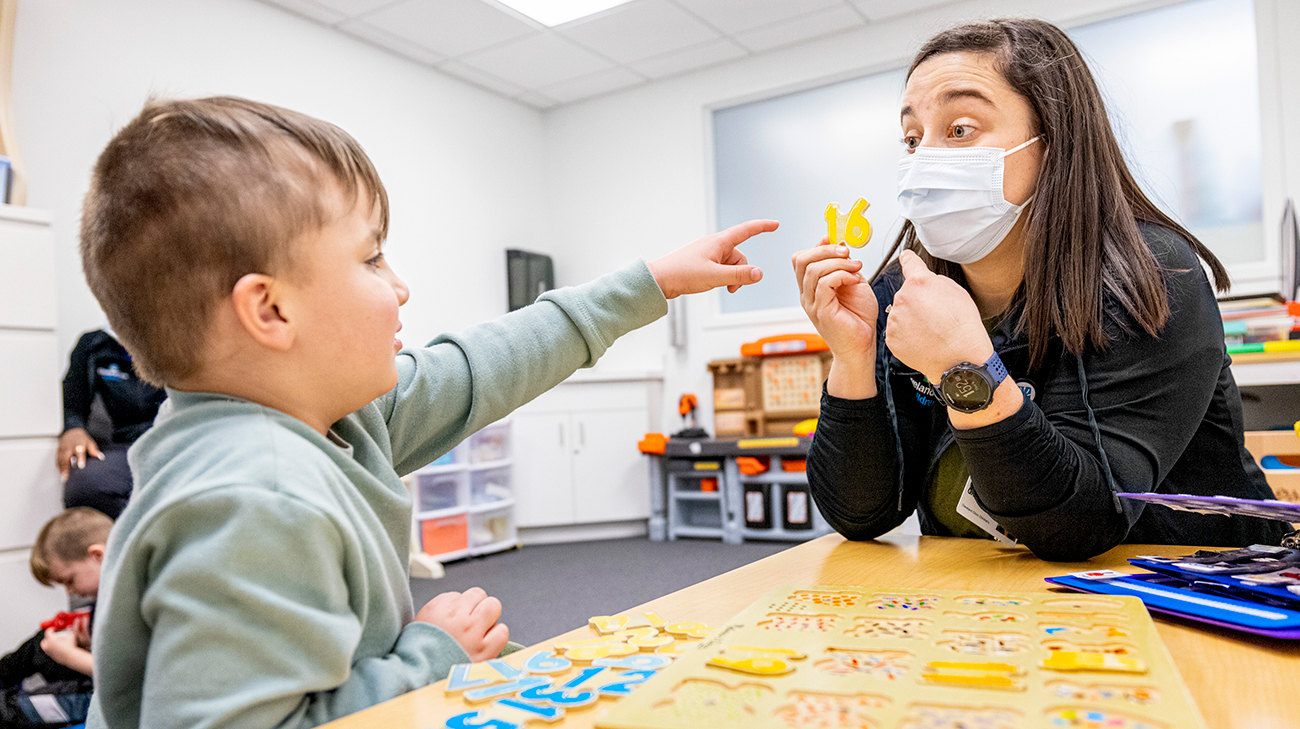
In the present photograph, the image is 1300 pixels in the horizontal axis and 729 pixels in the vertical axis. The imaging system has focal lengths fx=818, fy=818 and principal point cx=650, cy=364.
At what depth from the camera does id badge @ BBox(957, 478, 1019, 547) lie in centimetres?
97

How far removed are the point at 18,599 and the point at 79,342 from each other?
2.94 feet

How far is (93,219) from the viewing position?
0.62 m

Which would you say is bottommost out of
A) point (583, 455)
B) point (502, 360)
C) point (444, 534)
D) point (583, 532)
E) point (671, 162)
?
point (583, 532)

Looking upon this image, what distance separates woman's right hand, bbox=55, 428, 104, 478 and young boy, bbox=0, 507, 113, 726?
0.55 metres

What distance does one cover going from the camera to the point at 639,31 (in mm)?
4387

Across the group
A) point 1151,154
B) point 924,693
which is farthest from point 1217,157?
point 924,693

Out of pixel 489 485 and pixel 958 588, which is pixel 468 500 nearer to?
pixel 489 485

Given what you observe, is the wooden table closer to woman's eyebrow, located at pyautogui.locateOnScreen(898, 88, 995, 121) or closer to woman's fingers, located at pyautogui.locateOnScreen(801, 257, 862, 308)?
woman's fingers, located at pyautogui.locateOnScreen(801, 257, 862, 308)

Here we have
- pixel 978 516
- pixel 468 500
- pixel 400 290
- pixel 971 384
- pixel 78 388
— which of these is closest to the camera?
pixel 400 290

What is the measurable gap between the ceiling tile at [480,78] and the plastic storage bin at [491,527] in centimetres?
257

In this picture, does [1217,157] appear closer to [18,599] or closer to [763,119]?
[763,119]

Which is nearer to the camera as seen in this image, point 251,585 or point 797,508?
point 251,585

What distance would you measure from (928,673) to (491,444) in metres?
4.30

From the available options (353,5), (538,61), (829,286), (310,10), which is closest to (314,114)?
(310,10)
